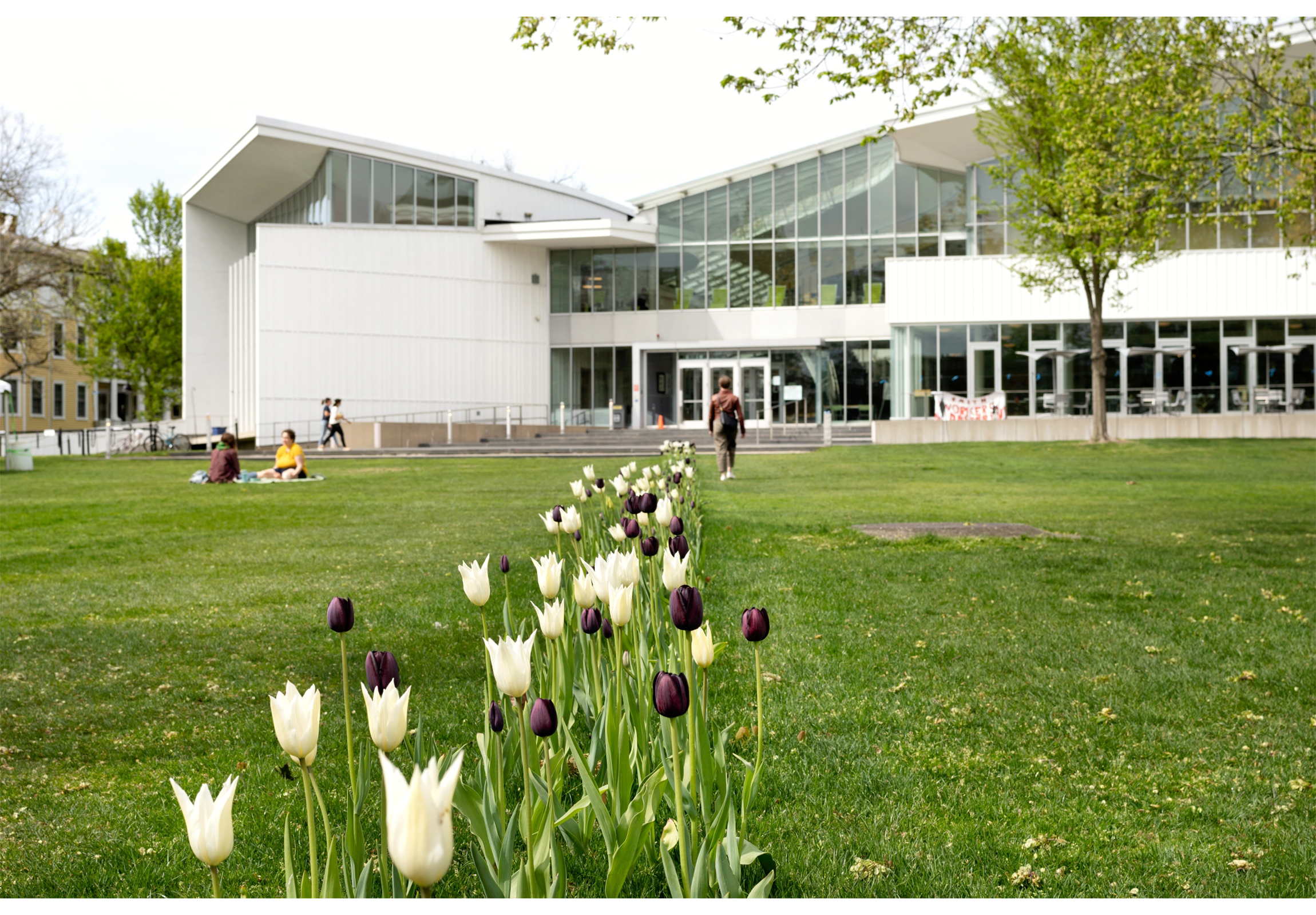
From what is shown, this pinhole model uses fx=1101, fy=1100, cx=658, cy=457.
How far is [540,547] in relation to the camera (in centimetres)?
989

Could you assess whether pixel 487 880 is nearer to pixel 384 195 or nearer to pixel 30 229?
pixel 30 229

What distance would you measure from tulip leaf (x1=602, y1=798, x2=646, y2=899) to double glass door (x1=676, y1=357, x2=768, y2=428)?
134ft

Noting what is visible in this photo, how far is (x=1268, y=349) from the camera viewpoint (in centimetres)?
3497

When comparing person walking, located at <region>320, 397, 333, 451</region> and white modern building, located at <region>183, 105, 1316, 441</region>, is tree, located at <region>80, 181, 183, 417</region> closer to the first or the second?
white modern building, located at <region>183, 105, 1316, 441</region>

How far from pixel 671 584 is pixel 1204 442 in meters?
29.6

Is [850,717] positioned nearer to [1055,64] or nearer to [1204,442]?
[1055,64]

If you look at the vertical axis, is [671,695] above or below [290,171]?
below

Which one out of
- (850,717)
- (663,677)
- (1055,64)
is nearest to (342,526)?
(850,717)

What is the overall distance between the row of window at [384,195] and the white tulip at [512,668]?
42.6 metres

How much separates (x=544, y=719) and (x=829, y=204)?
43.3m

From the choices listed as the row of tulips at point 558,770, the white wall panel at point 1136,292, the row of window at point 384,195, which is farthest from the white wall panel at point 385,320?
the row of tulips at point 558,770

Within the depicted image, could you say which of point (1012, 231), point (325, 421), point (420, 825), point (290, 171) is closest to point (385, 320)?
point (325, 421)

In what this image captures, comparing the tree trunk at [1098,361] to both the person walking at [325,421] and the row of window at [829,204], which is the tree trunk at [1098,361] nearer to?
the row of window at [829,204]

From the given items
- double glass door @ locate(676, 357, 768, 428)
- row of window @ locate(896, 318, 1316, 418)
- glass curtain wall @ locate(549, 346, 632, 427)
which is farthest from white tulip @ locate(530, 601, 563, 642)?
glass curtain wall @ locate(549, 346, 632, 427)
